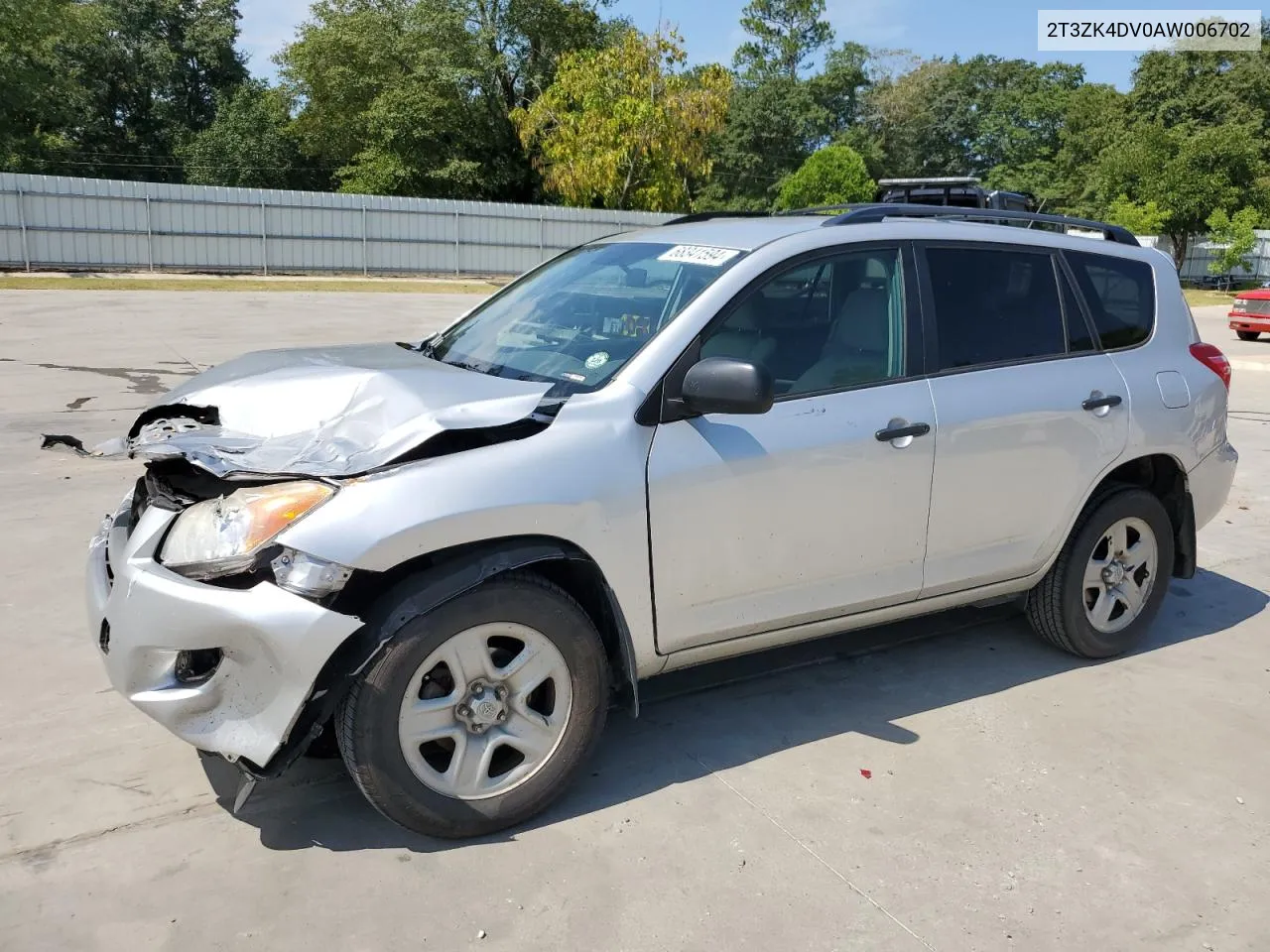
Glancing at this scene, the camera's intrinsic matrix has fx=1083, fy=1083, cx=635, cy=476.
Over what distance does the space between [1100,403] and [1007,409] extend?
55 centimetres

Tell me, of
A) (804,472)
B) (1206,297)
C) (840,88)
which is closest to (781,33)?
(840,88)

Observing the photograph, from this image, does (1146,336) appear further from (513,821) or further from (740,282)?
(513,821)

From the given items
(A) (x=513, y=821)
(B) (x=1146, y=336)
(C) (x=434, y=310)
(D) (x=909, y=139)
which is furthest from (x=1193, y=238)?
(A) (x=513, y=821)

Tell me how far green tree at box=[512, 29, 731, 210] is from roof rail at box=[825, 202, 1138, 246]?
106 feet

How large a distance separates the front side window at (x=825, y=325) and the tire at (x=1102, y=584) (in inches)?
49.6

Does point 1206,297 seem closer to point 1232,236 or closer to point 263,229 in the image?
point 1232,236

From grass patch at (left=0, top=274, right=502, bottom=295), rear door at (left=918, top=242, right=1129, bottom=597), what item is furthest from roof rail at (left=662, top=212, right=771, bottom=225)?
grass patch at (left=0, top=274, right=502, bottom=295)

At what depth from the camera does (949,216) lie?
174 inches

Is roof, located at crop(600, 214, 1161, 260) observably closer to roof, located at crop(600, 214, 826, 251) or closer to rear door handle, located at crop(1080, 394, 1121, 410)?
roof, located at crop(600, 214, 826, 251)

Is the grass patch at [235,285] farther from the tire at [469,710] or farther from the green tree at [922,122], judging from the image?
the green tree at [922,122]

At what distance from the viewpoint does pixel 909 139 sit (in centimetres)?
6812

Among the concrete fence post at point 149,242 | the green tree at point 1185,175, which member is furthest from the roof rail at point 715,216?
the green tree at point 1185,175

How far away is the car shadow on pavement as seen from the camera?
3287 millimetres

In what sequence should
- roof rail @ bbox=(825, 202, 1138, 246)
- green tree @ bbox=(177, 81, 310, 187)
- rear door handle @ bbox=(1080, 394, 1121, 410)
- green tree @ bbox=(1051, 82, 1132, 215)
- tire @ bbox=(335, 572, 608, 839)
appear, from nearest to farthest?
tire @ bbox=(335, 572, 608, 839)
roof rail @ bbox=(825, 202, 1138, 246)
rear door handle @ bbox=(1080, 394, 1121, 410)
green tree @ bbox=(177, 81, 310, 187)
green tree @ bbox=(1051, 82, 1132, 215)
